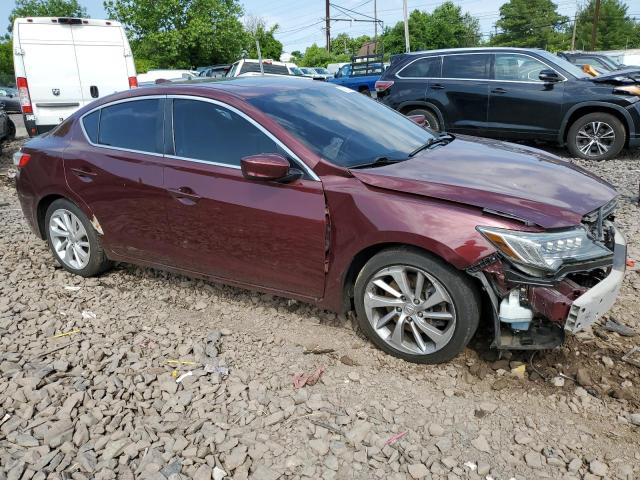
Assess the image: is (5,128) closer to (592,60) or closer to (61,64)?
(61,64)

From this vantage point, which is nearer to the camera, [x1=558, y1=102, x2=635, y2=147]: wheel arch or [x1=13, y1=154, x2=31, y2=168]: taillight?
[x1=13, y1=154, x2=31, y2=168]: taillight

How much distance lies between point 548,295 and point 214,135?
230 centimetres

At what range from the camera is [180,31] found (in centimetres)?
3272

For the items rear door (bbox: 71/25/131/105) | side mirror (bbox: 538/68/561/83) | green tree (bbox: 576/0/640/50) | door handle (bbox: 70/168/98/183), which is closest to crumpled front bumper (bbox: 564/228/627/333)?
door handle (bbox: 70/168/98/183)

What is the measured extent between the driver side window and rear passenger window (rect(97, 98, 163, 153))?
6.62 metres

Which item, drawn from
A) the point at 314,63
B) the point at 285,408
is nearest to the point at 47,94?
the point at 285,408

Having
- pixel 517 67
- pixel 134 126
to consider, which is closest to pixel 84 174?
pixel 134 126

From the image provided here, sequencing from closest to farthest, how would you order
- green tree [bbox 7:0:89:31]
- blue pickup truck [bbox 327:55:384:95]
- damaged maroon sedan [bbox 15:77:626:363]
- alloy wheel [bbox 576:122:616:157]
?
damaged maroon sedan [bbox 15:77:626:363], alloy wheel [bbox 576:122:616:157], blue pickup truck [bbox 327:55:384:95], green tree [bbox 7:0:89:31]

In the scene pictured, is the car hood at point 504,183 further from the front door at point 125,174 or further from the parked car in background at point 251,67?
the parked car in background at point 251,67

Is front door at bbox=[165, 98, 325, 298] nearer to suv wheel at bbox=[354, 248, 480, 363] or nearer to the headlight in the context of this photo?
suv wheel at bbox=[354, 248, 480, 363]

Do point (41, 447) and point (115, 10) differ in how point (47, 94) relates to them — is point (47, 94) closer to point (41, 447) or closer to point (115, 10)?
point (41, 447)

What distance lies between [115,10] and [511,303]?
3740 cm

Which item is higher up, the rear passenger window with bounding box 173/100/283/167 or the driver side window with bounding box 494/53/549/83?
the driver side window with bounding box 494/53/549/83

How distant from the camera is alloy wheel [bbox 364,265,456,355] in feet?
9.86
